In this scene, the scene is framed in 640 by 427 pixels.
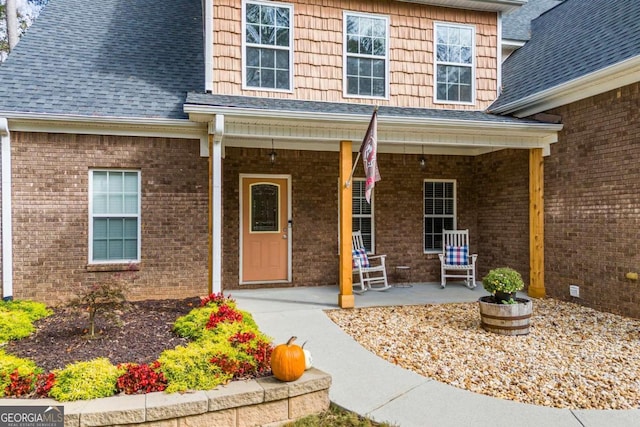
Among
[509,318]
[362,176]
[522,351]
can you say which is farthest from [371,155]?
[362,176]

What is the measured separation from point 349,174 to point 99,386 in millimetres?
4284

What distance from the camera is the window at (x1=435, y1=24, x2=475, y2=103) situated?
26.3 ft

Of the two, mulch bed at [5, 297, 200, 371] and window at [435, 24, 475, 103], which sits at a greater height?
window at [435, 24, 475, 103]

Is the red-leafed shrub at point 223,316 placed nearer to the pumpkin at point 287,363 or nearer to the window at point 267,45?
the pumpkin at point 287,363

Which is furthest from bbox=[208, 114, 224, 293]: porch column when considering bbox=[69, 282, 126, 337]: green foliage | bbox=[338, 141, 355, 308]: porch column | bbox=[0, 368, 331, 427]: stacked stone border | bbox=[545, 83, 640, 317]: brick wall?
bbox=[545, 83, 640, 317]: brick wall

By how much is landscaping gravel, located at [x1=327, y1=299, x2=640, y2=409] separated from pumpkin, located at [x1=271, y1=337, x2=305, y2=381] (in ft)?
4.59

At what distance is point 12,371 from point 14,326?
180 centimetres

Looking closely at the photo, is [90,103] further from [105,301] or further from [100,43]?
[105,301]

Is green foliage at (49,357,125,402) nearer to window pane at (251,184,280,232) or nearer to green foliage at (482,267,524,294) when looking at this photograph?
green foliage at (482,267,524,294)

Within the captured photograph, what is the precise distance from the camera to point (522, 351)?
15.2 feet

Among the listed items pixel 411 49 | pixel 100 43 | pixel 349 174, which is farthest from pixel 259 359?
pixel 100 43

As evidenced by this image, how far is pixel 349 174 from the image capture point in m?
6.39

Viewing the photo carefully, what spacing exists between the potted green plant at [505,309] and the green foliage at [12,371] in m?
4.67

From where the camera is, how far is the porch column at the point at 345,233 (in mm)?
6395
